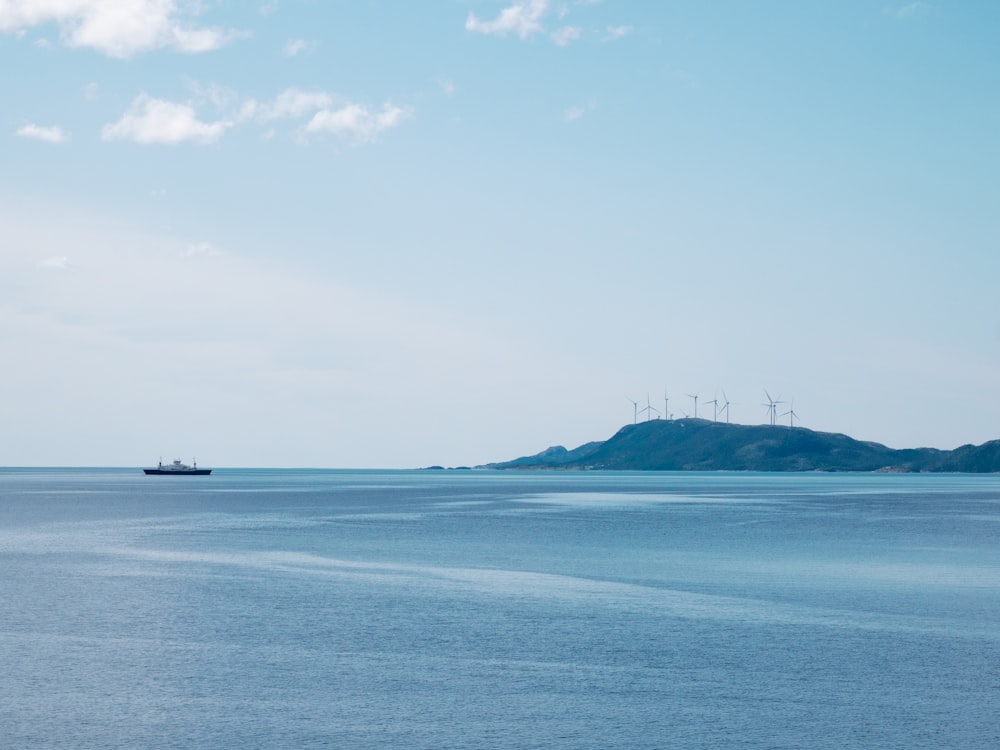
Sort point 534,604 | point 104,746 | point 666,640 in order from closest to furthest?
point 104,746, point 666,640, point 534,604

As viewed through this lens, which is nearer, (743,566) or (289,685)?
(289,685)

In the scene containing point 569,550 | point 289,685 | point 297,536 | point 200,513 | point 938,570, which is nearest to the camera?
point 289,685

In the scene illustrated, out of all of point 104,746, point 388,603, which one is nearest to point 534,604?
point 388,603

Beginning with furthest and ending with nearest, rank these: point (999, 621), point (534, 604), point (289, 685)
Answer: point (534, 604)
point (999, 621)
point (289, 685)

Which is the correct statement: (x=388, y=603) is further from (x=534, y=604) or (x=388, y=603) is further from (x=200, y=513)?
(x=200, y=513)

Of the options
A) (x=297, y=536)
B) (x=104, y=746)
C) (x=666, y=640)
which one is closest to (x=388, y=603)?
(x=666, y=640)

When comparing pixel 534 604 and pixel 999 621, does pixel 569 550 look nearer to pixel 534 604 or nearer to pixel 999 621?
pixel 534 604
